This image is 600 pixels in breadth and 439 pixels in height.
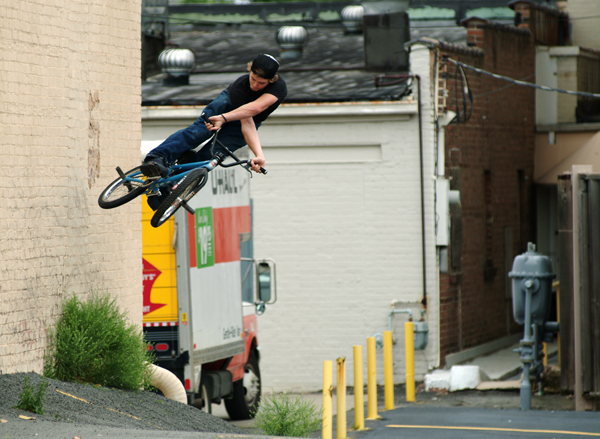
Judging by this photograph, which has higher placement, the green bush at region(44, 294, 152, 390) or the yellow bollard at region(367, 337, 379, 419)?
the green bush at region(44, 294, 152, 390)

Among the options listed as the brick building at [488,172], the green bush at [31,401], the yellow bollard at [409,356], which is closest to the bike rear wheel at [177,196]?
the green bush at [31,401]

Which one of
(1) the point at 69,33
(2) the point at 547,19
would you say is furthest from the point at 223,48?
(1) the point at 69,33

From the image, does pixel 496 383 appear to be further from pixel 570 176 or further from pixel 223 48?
pixel 223 48

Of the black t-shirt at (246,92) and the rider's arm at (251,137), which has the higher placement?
the black t-shirt at (246,92)

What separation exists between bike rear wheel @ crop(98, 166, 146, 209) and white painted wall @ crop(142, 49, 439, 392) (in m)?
7.70

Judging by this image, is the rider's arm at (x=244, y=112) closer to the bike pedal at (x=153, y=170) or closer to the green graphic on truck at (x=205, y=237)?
the bike pedal at (x=153, y=170)

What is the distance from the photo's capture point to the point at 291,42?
20.0 m

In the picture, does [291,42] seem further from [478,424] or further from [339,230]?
[478,424]

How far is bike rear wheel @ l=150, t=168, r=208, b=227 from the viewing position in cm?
800

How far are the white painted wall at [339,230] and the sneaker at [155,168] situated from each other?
26.5 ft

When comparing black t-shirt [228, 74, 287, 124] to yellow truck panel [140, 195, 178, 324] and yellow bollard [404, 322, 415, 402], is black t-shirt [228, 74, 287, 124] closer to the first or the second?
yellow truck panel [140, 195, 178, 324]

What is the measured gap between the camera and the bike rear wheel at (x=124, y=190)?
814 centimetres

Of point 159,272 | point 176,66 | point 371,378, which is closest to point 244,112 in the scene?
point 159,272

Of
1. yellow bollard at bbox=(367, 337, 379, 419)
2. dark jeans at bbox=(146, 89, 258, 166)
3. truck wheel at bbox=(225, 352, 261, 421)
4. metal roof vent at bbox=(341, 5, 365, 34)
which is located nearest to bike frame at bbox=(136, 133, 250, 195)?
dark jeans at bbox=(146, 89, 258, 166)
